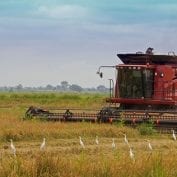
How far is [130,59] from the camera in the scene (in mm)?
25984

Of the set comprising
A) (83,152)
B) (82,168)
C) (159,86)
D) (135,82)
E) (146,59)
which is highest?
(146,59)

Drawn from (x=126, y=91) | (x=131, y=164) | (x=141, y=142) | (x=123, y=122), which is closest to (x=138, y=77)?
(x=126, y=91)

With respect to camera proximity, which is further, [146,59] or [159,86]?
[146,59]

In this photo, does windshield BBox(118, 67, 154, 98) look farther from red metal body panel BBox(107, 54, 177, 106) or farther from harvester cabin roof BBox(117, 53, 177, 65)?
harvester cabin roof BBox(117, 53, 177, 65)

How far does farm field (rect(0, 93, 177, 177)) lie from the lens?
28.2 feet

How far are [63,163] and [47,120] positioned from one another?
13690 mm

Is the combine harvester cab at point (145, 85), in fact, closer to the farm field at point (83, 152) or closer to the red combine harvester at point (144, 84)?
the red combine harvester at point (144, 84)

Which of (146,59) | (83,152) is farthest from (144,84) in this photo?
(83,152)

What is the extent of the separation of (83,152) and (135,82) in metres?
13.1

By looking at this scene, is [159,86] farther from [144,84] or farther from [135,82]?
[135,82]

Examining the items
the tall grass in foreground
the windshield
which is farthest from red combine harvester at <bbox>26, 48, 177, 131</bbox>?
the tall grass in foreground

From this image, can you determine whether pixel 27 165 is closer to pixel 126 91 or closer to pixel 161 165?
pixel 161 165

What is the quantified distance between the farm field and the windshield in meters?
4.85

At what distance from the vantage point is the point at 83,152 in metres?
12.5
